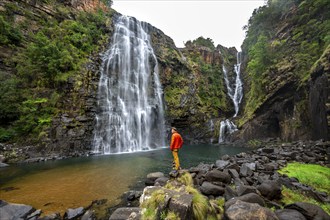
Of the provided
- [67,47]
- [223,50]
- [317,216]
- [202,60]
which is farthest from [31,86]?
[223,50]

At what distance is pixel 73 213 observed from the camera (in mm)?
5434

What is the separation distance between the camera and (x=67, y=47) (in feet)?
81.2

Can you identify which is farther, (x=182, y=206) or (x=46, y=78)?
(x=46, y=78)

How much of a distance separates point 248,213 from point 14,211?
6501 millimetres

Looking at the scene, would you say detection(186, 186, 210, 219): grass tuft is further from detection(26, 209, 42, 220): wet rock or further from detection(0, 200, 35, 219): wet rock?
detection(0, 200, 35, 219): wet rock

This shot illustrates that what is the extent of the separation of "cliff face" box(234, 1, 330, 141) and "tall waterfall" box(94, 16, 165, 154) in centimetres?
1470

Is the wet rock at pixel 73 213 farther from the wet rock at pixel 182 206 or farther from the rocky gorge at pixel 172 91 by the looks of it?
the rocky gorge at pixel 172 91

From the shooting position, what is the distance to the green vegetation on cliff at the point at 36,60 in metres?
18.4

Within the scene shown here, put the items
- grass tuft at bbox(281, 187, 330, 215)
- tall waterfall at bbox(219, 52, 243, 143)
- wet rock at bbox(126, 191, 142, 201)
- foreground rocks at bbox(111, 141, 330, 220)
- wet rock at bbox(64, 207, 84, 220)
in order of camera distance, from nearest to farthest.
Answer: foreground rocks at bbox(111, 141, 330, 220), grass tuft at bbox(281, 187, 330, 215), wet rock at bbox(64, 207, 84, 220), wet rock at bbox(126, 191, 142, 201), tall waterfall at bbox(219, 52, 243, 143)

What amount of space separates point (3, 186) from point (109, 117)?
16372 mm

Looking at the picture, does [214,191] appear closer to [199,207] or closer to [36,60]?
[199,207]

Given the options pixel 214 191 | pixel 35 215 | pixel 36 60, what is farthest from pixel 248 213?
pixel 36 60

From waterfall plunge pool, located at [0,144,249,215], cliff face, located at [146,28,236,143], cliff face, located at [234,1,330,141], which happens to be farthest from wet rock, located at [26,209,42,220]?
cliff face, located at [146,28,236,143]

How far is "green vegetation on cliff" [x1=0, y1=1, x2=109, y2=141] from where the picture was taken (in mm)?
18438
